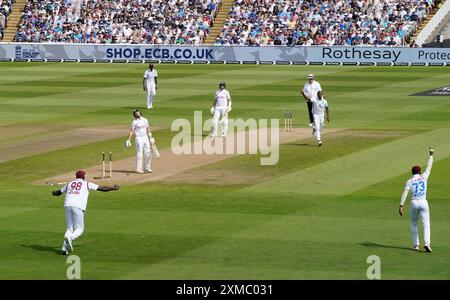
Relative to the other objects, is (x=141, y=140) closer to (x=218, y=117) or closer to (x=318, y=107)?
(x=218, y=117)

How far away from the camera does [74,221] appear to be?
2198 centimetres

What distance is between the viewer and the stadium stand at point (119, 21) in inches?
3076

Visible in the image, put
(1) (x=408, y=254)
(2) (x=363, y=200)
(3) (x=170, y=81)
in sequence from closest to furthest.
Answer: (1) (x=408, y=254), (2) (x=363, y=200), (3) (x=170, y=81)

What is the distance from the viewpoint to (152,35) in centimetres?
7819

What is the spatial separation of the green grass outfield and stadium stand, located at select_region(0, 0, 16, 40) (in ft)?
116

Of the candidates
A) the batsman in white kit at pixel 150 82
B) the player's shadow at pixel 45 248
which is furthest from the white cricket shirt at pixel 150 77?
the player's shadow at pixel 45 248

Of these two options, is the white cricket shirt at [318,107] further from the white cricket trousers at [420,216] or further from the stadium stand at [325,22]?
the stadium stand at [325,22]

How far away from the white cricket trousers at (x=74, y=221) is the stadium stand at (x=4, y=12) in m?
64.3

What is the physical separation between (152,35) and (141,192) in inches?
1983

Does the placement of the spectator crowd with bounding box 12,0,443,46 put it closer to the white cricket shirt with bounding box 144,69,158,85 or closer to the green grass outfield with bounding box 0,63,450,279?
the green grass outfield with bounding box 0,63,450,279

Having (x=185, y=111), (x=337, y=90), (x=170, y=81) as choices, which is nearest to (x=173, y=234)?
(x=185, y=111)

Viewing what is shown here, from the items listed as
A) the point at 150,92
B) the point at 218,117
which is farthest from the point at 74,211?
the point at 150,92

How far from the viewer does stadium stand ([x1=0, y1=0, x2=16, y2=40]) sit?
277 feet

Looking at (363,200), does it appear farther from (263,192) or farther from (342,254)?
(342,254)
